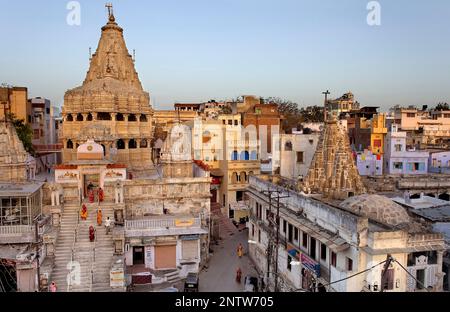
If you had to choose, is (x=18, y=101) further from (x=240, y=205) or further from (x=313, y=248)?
(x=313, y=248)

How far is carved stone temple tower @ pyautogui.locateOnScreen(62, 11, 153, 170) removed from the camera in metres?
31.2

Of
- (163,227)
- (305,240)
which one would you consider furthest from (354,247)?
(163,227)

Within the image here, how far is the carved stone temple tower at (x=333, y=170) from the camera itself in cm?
2266

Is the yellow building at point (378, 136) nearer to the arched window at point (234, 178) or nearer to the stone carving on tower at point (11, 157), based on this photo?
the arched window at point (234, 178)

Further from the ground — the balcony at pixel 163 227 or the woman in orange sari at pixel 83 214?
the woman in orange sari at pixel 83 214

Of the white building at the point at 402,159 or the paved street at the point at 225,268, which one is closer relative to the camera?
the paved street at the point at 225,268

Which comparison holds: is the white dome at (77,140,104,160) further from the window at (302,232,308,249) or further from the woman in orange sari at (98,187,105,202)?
the window at (302,232,308,249)

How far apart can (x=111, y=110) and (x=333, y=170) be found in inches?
710

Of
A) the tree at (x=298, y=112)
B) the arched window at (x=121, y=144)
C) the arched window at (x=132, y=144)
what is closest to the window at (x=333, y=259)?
the arched window at (x=121, y=144)

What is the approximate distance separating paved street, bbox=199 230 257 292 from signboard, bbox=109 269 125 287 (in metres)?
4.43

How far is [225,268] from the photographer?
24688mm

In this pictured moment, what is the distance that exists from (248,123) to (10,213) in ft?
111

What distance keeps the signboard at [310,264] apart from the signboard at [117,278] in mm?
8635
